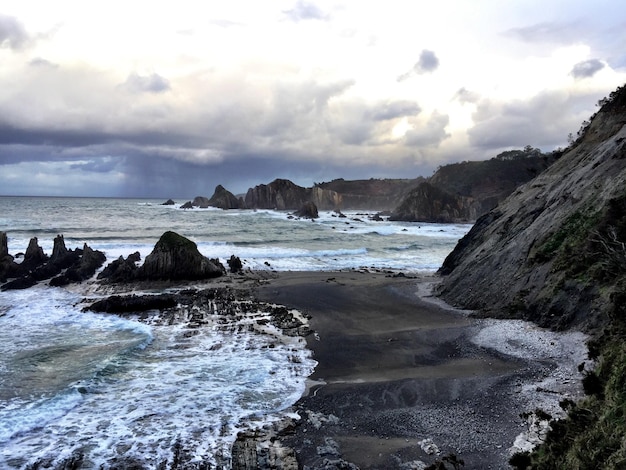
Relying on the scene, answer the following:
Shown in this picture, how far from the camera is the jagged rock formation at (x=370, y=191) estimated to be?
16288cm

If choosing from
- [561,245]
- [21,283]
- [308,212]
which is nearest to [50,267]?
[21,283]

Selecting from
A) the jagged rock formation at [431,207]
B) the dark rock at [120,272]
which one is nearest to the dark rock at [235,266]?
the dark rock at [120,272]

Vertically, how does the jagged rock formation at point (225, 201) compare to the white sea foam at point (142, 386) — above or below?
above

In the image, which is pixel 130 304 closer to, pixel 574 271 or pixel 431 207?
pixel 574 271

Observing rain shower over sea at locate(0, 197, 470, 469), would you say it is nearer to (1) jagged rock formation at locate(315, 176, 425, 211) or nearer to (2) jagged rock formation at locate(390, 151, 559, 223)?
(2) jagged rock formation at locate(390, 151, 559, 223)

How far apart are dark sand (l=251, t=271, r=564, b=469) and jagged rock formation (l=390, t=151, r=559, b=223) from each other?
7206cm

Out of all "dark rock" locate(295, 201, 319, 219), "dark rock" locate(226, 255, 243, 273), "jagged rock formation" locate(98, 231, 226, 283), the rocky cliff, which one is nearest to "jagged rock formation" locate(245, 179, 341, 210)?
"dark rock" locate(295, 201, 319, 219)

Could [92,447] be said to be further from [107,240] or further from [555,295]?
[107,240]

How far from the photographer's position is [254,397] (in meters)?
10.5

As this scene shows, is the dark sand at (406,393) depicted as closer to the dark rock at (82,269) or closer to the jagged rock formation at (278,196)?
the dark rock at (82,269)

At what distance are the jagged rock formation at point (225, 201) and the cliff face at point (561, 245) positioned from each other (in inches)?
4424

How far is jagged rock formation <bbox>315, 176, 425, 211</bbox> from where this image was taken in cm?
16288

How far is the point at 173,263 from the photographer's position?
1006 inches

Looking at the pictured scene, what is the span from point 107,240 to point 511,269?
37821mm
